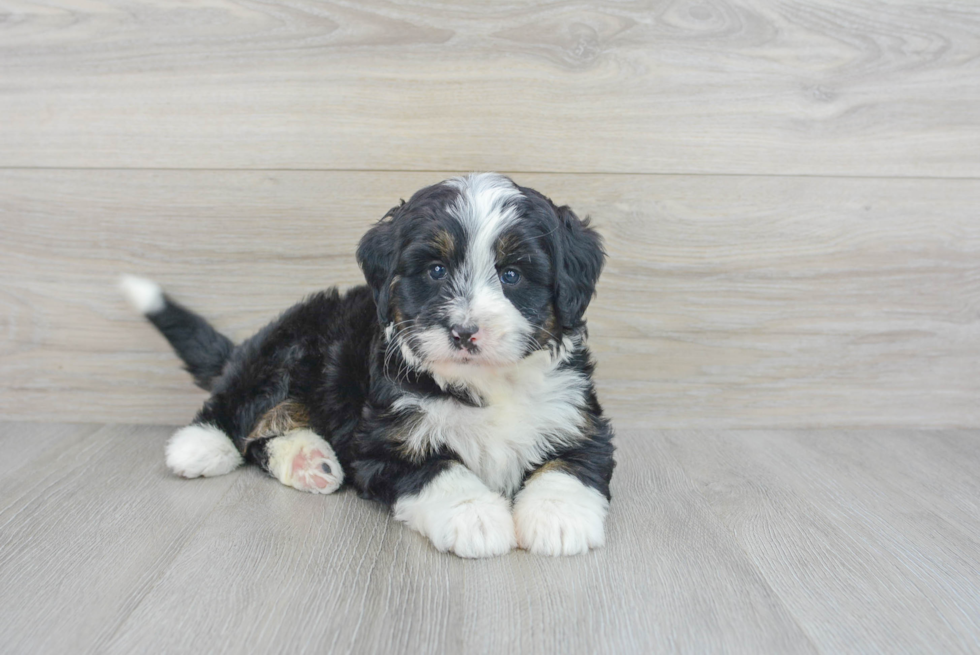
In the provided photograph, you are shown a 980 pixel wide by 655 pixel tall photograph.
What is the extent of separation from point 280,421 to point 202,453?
0.77 ft

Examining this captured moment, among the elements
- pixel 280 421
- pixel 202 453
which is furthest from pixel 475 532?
pixel 202 453

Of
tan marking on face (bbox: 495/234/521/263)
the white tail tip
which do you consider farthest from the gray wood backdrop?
tan marking on face (bbox: 495/234/521/263)

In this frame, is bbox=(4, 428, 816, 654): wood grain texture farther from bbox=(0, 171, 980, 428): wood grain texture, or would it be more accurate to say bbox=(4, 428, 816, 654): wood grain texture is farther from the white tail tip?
bbox=(0, 171, 980, 428): wood grain texture

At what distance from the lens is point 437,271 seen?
1.82m

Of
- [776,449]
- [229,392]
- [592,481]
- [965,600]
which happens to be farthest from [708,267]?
[229,392]

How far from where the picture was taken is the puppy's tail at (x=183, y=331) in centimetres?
254

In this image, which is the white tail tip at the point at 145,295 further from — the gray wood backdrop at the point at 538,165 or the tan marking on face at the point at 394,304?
the tan marking on face at the point at 394,304

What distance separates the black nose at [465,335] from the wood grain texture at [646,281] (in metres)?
1.09

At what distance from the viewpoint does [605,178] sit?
2.67 meters

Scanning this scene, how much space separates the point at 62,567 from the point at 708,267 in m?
2.13

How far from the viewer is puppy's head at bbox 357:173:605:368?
5.65 ft

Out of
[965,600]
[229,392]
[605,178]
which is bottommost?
[229,392]

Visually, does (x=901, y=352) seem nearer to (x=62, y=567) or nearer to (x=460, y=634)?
(x=460, y=634)

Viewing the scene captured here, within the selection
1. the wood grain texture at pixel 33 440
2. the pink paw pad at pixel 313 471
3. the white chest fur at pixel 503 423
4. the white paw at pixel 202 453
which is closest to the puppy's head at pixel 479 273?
the white chest fur at pixel 503 423
